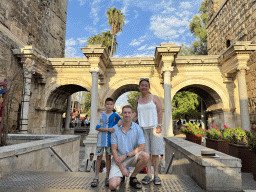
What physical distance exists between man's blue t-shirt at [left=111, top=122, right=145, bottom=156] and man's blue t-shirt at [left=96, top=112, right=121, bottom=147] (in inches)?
7.6

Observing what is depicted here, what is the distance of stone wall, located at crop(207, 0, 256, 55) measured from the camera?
33.4 feet

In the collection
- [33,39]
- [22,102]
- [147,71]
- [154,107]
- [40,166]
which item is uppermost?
[33,39]

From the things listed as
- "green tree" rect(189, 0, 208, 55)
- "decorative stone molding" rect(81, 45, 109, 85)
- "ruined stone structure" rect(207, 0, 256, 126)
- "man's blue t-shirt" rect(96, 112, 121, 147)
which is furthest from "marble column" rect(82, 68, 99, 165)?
"green tree" rect(189, 0, 208, 55)

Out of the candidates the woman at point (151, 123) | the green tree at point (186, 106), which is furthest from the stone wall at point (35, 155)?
the green tree at point (186, 106)

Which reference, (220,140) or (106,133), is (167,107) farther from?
(106,133)

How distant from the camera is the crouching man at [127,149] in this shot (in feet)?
8.24

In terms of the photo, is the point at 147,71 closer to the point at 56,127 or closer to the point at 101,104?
the point at 101,104

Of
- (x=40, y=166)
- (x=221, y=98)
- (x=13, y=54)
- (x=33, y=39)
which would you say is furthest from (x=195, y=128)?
(x=33, y=39)

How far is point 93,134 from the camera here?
30.8 ft

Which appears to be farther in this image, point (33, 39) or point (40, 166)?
point (33, 39)

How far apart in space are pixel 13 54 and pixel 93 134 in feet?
23.2

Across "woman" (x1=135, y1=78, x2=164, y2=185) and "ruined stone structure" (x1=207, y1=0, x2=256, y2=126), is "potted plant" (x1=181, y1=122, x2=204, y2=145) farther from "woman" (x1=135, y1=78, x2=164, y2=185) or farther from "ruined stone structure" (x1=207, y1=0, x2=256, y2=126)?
"woman" (x1=135, y1=78, x2=164, y2=185)

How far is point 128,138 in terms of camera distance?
2693 millimetres

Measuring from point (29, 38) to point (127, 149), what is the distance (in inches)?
522
